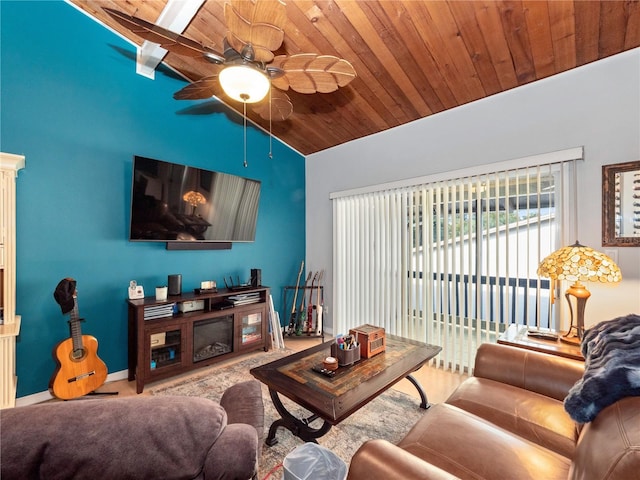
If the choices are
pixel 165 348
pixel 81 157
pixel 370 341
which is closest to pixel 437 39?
pixel 370 341

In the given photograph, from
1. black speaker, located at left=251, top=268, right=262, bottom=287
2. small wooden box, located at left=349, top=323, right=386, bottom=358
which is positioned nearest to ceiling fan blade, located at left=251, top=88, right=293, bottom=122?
black speaker, located at left=251, top=268, right=262, bottom=287

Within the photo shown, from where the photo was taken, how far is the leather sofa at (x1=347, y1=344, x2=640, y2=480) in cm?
81

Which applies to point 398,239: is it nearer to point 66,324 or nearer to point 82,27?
point 66,324

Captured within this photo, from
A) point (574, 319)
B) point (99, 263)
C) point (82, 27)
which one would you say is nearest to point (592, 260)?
point (574, 319)

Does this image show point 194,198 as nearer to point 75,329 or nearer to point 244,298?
point 244,298

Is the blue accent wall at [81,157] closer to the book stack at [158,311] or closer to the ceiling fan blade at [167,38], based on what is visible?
the book stack at [158,311]

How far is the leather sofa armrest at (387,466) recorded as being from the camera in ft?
2.95

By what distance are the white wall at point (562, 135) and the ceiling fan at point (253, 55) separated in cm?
161

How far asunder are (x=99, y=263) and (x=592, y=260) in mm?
3938

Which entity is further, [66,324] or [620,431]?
[66,324]

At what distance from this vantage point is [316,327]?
4055 mm

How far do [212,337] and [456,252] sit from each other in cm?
275

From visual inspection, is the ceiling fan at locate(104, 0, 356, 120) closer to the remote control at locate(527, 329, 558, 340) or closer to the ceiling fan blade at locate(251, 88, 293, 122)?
Result: the ceiling fan blade at locate(251, 88, 293, 122)

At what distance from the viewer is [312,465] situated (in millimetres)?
1387
